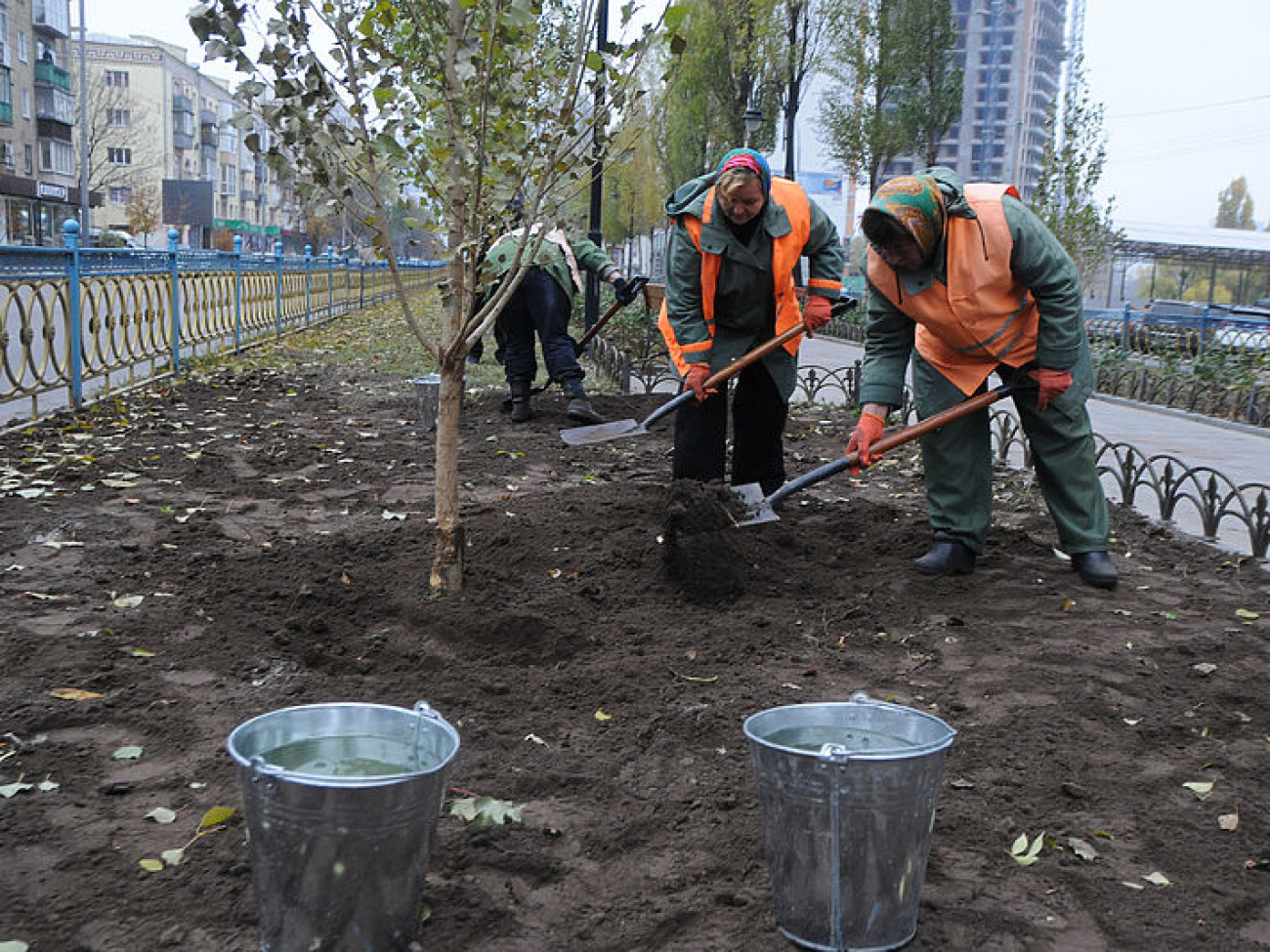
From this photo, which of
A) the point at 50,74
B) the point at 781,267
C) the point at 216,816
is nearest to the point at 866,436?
the point at 781,267

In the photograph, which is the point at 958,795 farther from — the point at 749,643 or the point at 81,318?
the point at 81,318

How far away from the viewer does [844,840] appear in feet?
6.63

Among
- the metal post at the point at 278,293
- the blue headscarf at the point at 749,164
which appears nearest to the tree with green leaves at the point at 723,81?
the metal post at the point at 278,293

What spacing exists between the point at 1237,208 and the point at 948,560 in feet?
413

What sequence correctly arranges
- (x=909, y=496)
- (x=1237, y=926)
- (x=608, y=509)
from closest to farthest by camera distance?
(x=1237, y=926), (x=608, y=509), (x=909, y=496)

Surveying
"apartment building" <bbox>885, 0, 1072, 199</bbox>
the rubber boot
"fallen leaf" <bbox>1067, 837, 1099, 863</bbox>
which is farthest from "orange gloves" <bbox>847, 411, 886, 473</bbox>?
"apartment building" <bbox>885, 0, 1072, 199</bbox>

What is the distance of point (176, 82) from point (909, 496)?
84863mm

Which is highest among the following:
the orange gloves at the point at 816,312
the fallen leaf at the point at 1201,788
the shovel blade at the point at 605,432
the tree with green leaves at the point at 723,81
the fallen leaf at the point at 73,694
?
the tree with green leaves at the point at 723,81

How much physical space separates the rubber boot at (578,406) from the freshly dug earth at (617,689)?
1.99 meters

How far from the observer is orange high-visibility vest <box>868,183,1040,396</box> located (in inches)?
163

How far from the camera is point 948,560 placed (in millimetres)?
4602

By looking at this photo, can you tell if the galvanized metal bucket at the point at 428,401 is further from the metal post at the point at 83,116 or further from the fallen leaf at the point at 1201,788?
the metal post at the point at 83,116

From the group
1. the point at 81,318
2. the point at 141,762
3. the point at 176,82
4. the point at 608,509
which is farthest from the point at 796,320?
the point at 176,82

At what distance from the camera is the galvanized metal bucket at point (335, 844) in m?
1.88
